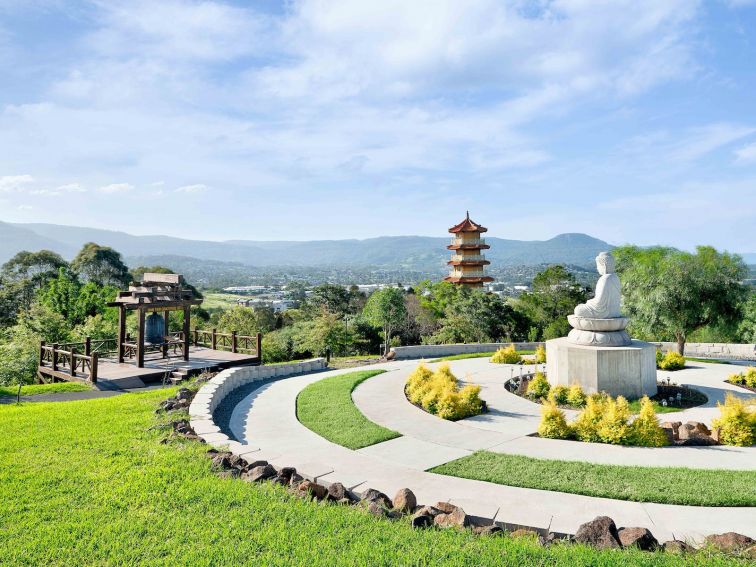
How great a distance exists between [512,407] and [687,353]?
17701mm

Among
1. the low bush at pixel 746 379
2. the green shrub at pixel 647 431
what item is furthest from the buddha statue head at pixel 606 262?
the low bush at pixel 746 379

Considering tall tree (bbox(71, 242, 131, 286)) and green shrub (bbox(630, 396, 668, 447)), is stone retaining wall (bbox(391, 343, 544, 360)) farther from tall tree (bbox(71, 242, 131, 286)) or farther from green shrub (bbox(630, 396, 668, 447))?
tall tree (bbox(71, 242, 131, 286))

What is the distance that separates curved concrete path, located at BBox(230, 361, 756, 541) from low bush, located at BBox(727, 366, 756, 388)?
30.5 ft

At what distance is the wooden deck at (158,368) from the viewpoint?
1656 centimetres

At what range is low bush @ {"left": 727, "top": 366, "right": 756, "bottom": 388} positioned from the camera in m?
14.0

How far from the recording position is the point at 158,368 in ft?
59.7

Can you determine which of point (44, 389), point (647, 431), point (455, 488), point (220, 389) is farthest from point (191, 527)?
point (44, 389)

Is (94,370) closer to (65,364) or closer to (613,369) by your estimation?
(65,364)

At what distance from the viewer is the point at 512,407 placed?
11742 millimetres

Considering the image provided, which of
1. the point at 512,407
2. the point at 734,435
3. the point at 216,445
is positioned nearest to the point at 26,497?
the point at 216,445

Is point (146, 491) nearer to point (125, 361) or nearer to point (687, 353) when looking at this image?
point (125, 361)

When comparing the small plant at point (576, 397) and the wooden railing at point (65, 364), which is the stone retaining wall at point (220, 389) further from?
the small plant at point (576, 397)

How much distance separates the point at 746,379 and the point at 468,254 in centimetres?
3756

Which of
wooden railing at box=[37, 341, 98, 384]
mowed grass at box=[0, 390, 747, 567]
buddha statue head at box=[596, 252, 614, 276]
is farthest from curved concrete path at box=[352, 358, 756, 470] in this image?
wooden railing at box=[37, 341, 98, 384]
